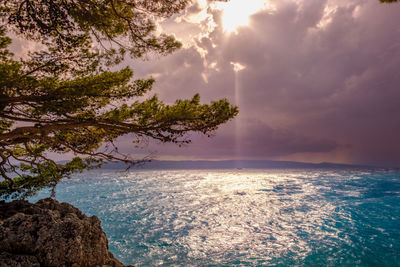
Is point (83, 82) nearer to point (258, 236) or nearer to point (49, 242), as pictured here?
point (49, 242)

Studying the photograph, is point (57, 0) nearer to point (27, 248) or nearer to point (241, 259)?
point (27, 248)

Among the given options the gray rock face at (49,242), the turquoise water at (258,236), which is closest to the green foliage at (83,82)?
the gray rock face at (49,242)

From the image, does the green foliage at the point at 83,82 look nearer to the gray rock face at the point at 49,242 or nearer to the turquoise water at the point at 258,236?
the gray rock face at the point at 49,242

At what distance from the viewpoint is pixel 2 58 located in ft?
22.8

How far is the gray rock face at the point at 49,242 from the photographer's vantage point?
177 inches

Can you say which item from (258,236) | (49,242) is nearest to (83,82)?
(49,242)

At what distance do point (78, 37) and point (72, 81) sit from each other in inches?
75.4

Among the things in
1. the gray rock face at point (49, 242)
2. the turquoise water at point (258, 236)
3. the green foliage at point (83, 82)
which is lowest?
the turquoise water at point (258, 236)

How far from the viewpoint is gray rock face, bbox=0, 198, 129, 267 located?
4.49 m

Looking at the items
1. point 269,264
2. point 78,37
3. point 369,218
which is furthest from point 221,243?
point 369,218

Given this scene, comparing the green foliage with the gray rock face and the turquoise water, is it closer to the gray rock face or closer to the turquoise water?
the gray rock face

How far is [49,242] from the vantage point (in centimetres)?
483

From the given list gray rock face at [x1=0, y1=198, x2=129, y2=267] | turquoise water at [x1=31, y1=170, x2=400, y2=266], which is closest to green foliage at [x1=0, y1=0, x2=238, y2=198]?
gray rock face at [x1=0, y1=198, x2=129, y2=267]

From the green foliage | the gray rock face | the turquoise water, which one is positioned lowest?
the turquoise water
